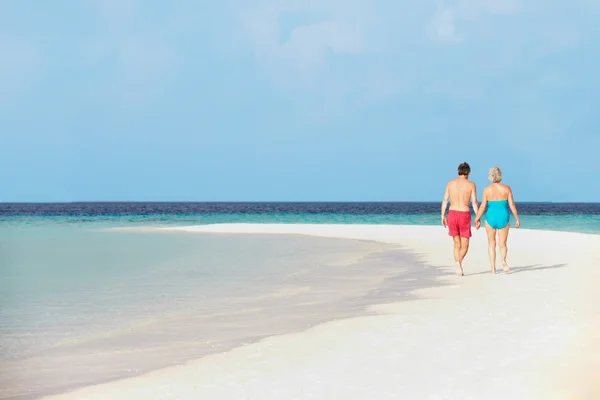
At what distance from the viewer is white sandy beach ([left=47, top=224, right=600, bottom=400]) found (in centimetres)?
527

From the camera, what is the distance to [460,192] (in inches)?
518

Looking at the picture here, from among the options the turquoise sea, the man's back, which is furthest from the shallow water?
the man's back

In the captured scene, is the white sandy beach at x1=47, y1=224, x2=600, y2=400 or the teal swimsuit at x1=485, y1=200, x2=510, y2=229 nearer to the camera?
the white sandy beach at x1=47, y1=224, x2=600, y2=400

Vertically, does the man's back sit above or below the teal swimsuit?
above

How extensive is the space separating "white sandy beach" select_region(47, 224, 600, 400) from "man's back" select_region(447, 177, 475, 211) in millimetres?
3218

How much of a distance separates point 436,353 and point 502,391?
129 centimetres

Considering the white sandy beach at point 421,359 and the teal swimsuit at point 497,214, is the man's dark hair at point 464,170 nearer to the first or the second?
the teal swimsuit at point 497,214

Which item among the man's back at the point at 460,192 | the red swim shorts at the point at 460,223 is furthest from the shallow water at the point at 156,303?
the man's back at the point at 460,192

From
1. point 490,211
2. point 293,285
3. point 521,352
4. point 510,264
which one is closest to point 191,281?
point 293,285

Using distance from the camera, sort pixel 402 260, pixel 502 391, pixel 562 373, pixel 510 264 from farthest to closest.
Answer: pixel 402 260 → pixel 510 264 → pixel 562 373 → pixel 502 391

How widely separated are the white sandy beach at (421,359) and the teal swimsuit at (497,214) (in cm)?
321

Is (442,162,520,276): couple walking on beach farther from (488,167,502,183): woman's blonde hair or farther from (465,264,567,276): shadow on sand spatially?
(465,264,567,276): shadow on sand

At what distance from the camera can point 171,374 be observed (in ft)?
19.7

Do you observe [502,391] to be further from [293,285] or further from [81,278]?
[81,278]
